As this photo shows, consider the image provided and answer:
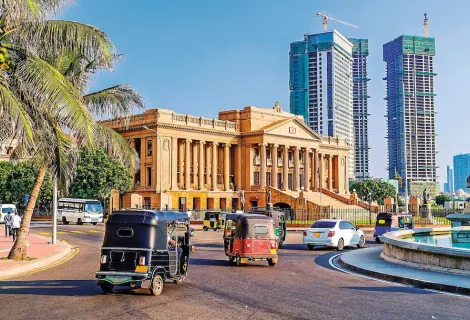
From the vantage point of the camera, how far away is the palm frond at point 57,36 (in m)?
15.7

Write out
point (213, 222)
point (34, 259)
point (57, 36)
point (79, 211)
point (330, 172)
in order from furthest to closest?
point (330, 172), point (79, 211), point (213, 222), point (34, 259), point (57, 36)

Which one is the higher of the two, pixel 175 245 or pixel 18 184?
pixel 18 184

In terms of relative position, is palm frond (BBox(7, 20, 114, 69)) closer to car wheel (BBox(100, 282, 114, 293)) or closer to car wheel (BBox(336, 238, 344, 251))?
car wheel (BBox(100, 282, 114, 293))

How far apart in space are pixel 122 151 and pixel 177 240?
8459 mm

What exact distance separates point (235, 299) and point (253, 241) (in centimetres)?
717

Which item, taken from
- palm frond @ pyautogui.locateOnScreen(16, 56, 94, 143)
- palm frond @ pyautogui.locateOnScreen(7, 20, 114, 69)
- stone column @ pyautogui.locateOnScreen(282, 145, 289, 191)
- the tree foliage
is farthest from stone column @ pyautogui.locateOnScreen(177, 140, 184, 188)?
palm frond @ pyautogui.locateOnScreen(16, 56, 94, 143)

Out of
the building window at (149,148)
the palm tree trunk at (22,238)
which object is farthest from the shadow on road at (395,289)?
the building window at (149,148)

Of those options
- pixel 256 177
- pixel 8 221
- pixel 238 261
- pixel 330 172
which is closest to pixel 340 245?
pixel 238 261

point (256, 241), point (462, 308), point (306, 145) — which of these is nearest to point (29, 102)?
point (256, 241)

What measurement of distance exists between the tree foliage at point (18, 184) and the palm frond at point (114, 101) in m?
48.8

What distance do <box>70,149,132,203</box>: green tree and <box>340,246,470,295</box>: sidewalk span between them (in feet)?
159

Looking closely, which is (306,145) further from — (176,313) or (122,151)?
(176,313)

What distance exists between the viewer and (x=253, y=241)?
1928 centimetres

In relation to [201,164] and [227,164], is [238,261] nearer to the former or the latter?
[201,164]
